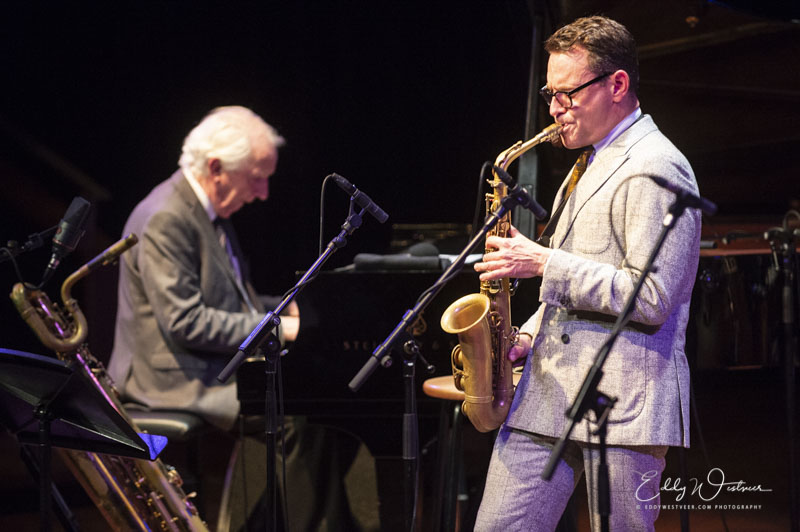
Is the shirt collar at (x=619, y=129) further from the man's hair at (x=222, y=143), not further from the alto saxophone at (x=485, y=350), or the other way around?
the man's hair at (x=222, y=143)

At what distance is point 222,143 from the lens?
4.55 metres

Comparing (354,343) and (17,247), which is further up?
(17,247)

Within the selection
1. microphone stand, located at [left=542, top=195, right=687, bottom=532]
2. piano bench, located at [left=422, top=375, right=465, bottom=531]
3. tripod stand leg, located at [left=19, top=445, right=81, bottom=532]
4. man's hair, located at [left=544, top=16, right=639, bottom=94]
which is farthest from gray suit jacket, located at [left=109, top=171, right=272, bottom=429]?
microphone stand, located at [left=542, top=195, right=687, bottom=532]

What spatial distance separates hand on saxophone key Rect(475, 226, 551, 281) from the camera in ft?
7.21

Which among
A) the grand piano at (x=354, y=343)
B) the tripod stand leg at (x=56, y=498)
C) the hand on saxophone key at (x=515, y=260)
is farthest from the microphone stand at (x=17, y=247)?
the hand on saxophone key at (x=515, y=260)

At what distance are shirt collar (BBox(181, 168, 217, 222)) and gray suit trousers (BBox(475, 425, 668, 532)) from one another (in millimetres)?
2626

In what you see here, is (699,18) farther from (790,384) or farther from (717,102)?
(790,384)

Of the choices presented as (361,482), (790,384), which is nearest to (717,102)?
(790,384)

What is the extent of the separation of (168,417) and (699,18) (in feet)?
9.71

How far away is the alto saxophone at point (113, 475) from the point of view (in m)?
3.56

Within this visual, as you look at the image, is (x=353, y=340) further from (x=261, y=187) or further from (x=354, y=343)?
(x=261, y=187)

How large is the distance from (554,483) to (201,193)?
2865 millimetres

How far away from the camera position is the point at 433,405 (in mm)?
3609

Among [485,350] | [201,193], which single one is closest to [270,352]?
[485,350]
